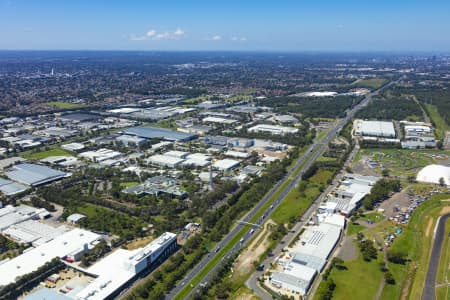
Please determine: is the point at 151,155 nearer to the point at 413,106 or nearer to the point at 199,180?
the point at 199,180

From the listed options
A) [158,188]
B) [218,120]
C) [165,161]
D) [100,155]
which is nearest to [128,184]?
[158,188]

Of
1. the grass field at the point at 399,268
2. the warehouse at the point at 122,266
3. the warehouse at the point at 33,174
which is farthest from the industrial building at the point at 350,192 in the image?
the warehouse at the point at 33,174

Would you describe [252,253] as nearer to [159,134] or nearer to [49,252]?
[49,252]

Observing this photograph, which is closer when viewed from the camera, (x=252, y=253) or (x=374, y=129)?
(x=252, y=253)

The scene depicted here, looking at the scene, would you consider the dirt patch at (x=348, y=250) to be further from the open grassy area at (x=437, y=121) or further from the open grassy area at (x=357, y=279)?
the open grassy area at (x=437, y=121)

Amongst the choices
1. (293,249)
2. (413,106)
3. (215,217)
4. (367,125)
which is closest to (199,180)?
(215,217)

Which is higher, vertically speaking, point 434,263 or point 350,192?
point 350,192

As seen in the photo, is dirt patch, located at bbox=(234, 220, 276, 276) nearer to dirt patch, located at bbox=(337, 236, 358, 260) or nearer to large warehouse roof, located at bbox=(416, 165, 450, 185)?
dirt patch, located at bbox=(337, 236, 358, 260)
